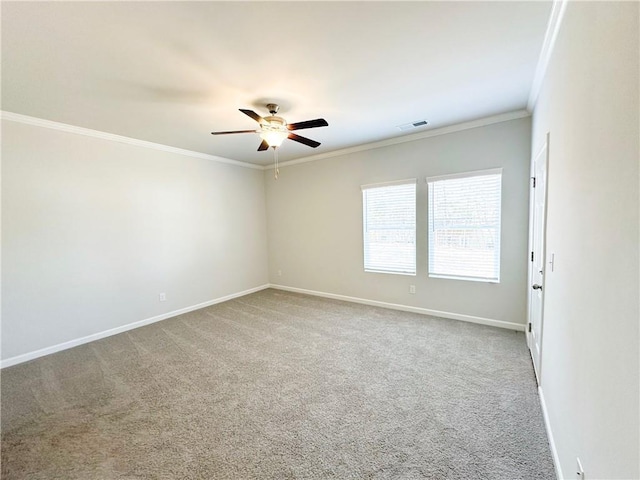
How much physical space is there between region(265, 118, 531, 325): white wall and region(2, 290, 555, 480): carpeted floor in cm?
54

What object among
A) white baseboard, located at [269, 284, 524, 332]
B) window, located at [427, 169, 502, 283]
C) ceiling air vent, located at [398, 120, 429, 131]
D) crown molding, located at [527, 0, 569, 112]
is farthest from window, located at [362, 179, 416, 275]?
crown molding, located at [527, 0, 569, 112]

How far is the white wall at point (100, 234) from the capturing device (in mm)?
3158

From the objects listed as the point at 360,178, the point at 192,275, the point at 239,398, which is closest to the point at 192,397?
the point at 239,398

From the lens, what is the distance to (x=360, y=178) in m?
4.80

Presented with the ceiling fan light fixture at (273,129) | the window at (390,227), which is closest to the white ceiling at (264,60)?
the ceiling fan light fixture at (273,129)

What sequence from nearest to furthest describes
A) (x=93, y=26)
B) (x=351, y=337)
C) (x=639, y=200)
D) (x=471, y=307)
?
(x=639, y=200), (x=93, y=26), (x=351, y=337), (x=471, y=307)

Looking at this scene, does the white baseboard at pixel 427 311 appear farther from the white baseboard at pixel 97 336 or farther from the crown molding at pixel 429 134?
the crown molding at pixel 429 134

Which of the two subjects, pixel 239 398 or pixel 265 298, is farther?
pixel 265 298

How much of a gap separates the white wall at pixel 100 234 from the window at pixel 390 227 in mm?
2752

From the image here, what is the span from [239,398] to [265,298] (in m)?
3.07

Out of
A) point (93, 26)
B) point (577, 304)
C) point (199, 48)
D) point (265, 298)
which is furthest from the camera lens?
point (265, 298)

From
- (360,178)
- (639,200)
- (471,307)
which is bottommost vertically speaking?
(471,307)

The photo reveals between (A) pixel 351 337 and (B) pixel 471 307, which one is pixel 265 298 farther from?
(B) pixel 471 307

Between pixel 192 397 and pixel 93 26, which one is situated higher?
pixel 93 26
